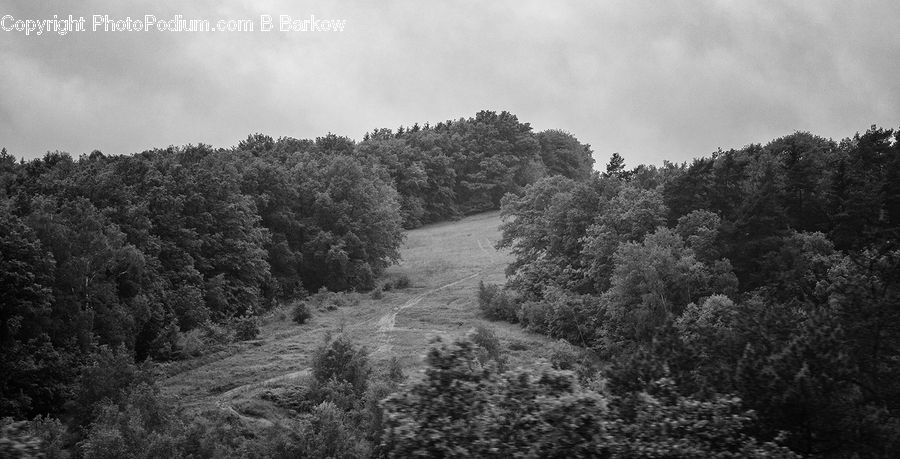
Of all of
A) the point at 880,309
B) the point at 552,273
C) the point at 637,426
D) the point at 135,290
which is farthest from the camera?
the point at 552,273

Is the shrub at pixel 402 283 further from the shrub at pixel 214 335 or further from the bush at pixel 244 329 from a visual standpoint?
the shrub at pixel 214 335

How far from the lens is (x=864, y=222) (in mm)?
45875

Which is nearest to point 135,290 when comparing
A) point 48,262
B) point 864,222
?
point 48,262

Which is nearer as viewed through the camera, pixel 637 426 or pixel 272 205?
pixel 637 426

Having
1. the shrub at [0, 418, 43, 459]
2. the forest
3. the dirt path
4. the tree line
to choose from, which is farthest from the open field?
the shrub at [0, 418, 43, 459]

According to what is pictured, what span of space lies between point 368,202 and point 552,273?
26.0 meters

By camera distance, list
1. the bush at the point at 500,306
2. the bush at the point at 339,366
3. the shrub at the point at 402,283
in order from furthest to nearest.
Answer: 1. the shrub at the point at 402,283
2. the bush at the point at 500,306
3. the bush at the point at 339,366

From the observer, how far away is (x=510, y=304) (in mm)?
58406

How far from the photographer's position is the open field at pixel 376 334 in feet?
129

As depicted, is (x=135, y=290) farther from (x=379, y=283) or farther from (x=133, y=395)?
(x=379, y=283)

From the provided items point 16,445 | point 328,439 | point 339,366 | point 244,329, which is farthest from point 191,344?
point 16,445

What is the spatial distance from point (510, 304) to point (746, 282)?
808 inches

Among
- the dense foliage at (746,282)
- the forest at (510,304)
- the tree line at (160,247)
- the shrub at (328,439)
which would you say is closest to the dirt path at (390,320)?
the forest at (510,304)

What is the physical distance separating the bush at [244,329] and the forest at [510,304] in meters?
0.17
